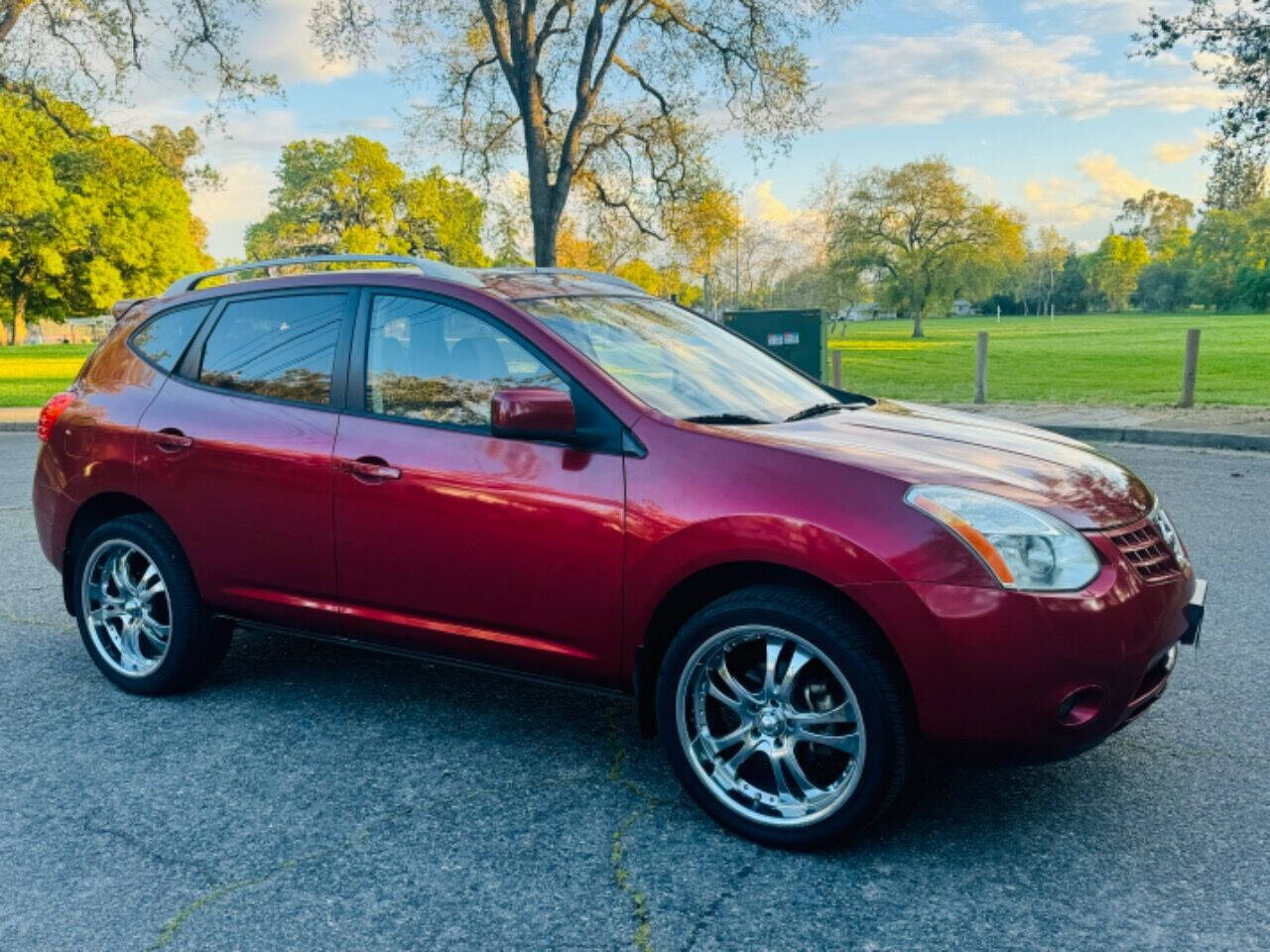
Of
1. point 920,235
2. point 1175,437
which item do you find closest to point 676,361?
point 1175,437

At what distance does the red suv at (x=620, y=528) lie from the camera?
296cm

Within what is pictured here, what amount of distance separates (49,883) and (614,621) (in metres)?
1.73

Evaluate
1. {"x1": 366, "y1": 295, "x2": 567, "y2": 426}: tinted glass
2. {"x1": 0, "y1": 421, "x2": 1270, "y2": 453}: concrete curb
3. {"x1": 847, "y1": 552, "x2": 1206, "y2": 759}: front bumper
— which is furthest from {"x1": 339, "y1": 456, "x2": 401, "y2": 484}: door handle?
{"x1": 0, "y1": 421, "x2": 1270, "y2": 453}: concrete curb

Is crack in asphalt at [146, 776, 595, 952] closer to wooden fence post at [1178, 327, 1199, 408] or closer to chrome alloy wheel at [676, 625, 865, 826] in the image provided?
chrome alloy wheel at [676, 625, 865, 826]

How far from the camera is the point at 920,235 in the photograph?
71812mm

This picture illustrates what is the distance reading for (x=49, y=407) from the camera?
4914mm

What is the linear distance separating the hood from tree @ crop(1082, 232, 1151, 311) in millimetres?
130998

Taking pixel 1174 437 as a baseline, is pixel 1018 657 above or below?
above

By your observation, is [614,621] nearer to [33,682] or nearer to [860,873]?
[860,873]

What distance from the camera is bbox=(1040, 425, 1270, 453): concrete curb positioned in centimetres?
1209

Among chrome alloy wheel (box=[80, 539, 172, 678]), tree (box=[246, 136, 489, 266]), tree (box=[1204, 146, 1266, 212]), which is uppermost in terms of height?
tree (box=[246, 136, 489, 266])

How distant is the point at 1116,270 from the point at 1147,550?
131863 millimetres

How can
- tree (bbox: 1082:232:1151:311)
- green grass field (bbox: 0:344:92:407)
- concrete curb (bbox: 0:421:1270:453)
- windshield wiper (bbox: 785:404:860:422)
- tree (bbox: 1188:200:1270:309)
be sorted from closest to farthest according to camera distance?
windshield wiper (bbox: 785:404:860:422) → concrete curb (bbox: 0:421:1270:453) → green grass field (bbox: 0:344:92:407) → tree (bbox: 1188:200:1270:309) → tree (bbox: 1082:232:1151:311)

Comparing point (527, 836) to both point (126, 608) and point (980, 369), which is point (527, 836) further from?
point (980, 369)
